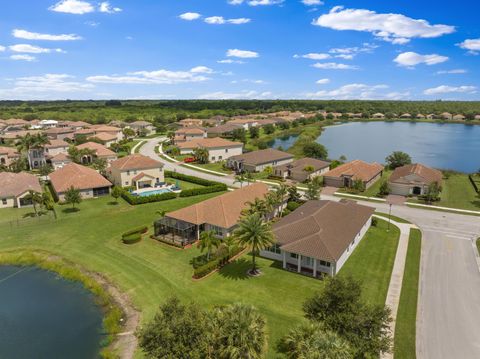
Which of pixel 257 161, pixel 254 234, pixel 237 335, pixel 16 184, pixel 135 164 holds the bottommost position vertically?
pixel 237 335

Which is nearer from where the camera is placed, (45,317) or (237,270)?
(45,317)

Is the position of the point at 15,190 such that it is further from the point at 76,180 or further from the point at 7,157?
the point at 7,157

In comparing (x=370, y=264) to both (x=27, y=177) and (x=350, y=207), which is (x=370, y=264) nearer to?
(x=350, y=207)

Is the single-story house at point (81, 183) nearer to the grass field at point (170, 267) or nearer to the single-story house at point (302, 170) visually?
the grass field at point (170, 267)

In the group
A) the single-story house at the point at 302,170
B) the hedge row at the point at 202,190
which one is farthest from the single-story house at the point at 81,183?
the single-story house at the point at 302,170

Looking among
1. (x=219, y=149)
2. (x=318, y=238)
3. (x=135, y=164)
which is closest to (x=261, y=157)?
(x=219, y=149)

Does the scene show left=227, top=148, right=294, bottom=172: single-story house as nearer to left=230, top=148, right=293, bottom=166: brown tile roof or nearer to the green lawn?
left=230, top=148, right=293, bottom=166: brown tile roof
